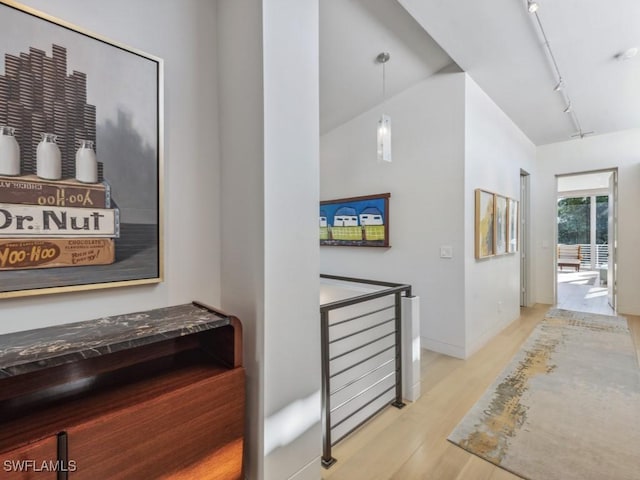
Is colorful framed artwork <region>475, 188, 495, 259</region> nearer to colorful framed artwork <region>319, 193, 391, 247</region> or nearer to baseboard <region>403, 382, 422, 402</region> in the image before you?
colorful framed artwork <region>319, 193, 391, 247</region>

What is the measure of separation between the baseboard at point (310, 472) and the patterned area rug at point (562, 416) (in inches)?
36.2

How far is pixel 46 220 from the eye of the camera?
3.59 ft

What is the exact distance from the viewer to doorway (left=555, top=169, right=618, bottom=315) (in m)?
7.25

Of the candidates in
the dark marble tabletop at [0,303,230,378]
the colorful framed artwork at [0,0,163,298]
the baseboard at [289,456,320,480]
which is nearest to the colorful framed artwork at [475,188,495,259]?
the baseboard at [289,456,320,480]

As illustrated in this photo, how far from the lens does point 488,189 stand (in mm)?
3785

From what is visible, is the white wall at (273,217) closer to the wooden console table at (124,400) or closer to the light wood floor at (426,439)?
the wooden console table at (124,400)

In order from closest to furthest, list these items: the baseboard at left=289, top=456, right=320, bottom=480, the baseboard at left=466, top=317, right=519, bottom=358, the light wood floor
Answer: the baseboard at left=289, top=456, right=320, bottom=480 → the light wood floor → the baseboard at left=466, top=317, right=519, bottom=358

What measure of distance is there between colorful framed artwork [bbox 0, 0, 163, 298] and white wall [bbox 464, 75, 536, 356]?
9.55ft

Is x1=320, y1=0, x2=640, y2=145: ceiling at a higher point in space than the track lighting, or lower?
higher

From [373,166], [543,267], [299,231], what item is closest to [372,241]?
[373,166]

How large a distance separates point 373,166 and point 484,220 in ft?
4.68

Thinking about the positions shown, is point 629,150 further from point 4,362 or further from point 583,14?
point 4,362

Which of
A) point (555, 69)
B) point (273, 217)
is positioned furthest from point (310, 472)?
point (555, 69)

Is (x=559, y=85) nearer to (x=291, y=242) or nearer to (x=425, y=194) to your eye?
(x=425, y=194)
